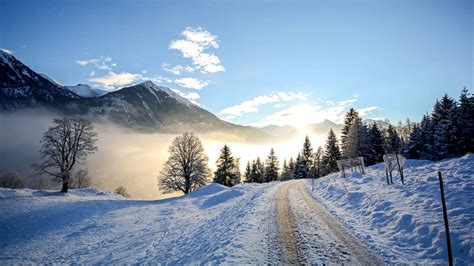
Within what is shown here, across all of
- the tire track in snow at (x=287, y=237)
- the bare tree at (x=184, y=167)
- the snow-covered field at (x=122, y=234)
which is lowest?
the snow-covered field at (x=122, y=234)

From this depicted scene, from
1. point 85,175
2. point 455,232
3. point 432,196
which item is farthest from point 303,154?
point 85,175

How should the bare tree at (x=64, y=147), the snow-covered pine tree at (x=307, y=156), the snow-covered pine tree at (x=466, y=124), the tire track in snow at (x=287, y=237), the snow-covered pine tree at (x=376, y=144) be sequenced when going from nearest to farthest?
the tire track in snow at (x=287, y=237) < the bare tree at (x=64, y=147) < the snow-covered pine tree at (x=466, y=124) < the snow-covered pine tree at (x=376, y=144) < the snow-covered pine tree at (x=307, y=156)

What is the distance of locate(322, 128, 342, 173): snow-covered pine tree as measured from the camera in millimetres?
61156

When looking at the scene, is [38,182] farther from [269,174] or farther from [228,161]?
[269,174]

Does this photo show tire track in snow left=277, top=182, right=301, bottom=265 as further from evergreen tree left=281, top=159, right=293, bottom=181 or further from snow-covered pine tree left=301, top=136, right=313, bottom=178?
evergreen tree left=281, top=159, right=293, bottom=181

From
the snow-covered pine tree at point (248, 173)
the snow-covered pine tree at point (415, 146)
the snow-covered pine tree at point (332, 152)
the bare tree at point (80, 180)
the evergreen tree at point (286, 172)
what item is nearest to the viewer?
the snow-covered pine tree at point (415, 146)

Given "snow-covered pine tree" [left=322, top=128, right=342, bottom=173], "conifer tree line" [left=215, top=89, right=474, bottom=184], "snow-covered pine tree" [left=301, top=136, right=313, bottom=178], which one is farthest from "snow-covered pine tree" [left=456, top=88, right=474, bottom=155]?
"snow-covered pine tree" [left=301, top=136, right=313, bottom=178]

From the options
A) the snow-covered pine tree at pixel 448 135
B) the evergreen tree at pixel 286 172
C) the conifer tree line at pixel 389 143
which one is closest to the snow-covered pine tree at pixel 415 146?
the conifer tree line at pixel 389 143

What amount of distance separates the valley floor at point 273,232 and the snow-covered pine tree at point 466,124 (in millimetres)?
28994

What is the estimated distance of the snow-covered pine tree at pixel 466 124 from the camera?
3888cm

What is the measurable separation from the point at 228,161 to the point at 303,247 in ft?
160

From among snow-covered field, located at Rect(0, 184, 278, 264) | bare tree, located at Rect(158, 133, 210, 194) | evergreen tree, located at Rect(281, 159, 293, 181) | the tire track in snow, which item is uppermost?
bare tree, located at Rect(158, 133, 210, 194)

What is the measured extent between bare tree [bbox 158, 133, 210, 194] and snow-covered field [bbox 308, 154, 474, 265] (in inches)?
1139

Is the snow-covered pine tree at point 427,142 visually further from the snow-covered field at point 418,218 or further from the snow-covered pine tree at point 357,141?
the snow-covered field at point 418,218
